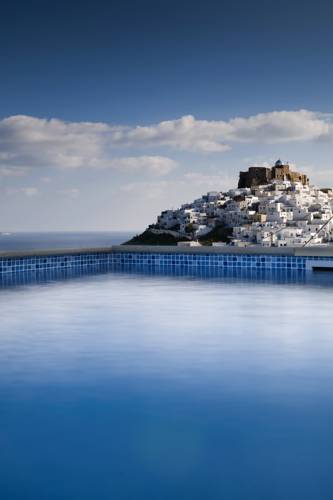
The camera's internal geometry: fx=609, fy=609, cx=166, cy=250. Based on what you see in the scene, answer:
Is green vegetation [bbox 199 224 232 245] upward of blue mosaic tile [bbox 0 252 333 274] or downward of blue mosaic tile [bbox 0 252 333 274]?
upward

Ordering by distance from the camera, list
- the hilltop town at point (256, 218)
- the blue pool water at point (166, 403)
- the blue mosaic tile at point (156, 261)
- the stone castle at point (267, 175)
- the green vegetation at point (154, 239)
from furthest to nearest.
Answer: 1. the stone castle at point (267, 175)
2. the green vegetation at point (154, 239)
3. the hilltop town at point (256, 218)
4. the blue mosaic tile at point (156, 261)
5. the blue pool water at point (166, 403)

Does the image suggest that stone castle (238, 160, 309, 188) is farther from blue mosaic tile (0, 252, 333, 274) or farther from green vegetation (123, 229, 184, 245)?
blue mosaic tile (0, 252, 333, 274)

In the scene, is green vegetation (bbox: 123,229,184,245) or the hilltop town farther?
green vegetation (bbox: 123,229,184,245)

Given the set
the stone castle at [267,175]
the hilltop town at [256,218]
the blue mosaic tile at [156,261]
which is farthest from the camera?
the stone castle at [267,175]

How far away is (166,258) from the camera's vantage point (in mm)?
19609

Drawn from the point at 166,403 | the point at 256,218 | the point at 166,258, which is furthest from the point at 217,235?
the point at 166,403

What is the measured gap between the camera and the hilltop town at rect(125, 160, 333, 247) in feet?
180

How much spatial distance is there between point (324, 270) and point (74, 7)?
489 inches

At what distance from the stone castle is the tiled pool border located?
169 ft

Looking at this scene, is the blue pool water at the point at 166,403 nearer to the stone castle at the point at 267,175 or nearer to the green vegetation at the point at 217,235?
the green vegetation at the point at 217,235

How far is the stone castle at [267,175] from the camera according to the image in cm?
6938

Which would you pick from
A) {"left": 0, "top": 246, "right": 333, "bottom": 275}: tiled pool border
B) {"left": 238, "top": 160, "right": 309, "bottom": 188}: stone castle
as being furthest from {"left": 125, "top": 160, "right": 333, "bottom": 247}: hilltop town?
{"left": 0, "top": 246, "right": 333, "bottom": 275}: tiled pool border

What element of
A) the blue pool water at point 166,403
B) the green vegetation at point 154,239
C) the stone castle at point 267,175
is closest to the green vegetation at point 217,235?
the green vegetation at point 154,239

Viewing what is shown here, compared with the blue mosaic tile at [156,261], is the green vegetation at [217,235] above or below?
above
